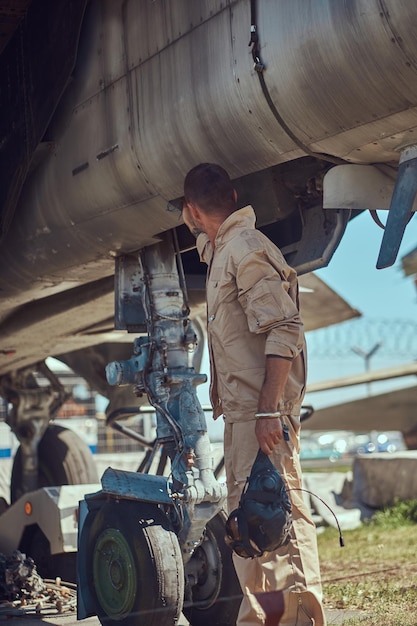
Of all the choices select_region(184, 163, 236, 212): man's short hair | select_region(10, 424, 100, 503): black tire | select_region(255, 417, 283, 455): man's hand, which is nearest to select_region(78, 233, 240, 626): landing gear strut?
select_region(255, 417, 283, 455): man's hand

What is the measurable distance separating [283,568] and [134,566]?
127 centimetres

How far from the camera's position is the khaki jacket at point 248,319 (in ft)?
12.4

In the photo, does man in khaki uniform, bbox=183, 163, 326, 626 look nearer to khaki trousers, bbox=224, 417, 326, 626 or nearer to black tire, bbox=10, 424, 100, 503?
khaki trousers, bbox=224, 417, 326, 626

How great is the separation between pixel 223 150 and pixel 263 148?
0.87ft

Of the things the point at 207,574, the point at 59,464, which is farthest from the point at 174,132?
the point at 59,464

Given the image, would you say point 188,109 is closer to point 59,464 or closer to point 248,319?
point 248,319

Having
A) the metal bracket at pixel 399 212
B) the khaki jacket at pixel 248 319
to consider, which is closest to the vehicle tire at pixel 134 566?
the khaki jacket at pixel 248 319

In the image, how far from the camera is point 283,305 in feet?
12.5

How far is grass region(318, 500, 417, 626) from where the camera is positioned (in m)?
5.25

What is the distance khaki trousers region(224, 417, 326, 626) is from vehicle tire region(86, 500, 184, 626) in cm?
97

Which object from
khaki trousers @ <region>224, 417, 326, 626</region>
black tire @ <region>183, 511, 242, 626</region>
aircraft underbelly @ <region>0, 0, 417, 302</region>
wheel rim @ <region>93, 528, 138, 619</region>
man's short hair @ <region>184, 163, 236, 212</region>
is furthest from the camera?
black tire @ <region>183, 511, 242, 626</region>

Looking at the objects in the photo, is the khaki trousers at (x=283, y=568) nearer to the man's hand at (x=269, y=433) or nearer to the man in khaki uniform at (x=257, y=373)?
the man in khaki uniform at (x=257, y=373)

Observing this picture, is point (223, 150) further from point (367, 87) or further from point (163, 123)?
point (367, 87)

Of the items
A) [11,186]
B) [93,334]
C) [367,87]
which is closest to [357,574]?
[93,334]
